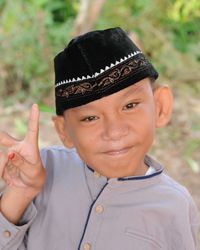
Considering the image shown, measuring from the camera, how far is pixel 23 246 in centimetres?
157

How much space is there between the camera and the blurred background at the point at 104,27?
13.9ft

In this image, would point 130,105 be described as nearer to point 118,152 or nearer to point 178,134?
point 118,152

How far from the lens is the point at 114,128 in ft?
4.44

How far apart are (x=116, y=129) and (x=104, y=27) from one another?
11.8 ft

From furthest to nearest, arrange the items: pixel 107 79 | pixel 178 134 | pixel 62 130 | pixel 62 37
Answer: pixel 62 37, pixel 178 134, pixel 62 130, pixel 107 79

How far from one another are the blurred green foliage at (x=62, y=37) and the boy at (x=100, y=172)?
3157 millimetres

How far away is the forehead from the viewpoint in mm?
1355

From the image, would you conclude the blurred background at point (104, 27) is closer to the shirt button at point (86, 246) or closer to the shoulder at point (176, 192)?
the shoulder at point (176, 192)

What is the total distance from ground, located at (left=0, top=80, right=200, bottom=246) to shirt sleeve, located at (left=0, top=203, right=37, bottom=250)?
81.9 inches

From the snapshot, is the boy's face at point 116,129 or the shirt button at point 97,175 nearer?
the boy's face at point 116,129

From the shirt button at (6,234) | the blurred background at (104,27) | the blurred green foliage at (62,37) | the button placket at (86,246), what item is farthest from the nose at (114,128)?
the blurred green foliage at (62,37)

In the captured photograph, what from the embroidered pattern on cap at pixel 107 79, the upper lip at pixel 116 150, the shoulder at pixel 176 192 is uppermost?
the embroidered pattern on cap at pixel 107 79

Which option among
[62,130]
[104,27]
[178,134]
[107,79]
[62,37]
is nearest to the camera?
[107,79]

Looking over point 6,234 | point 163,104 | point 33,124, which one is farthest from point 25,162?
point 163,104
